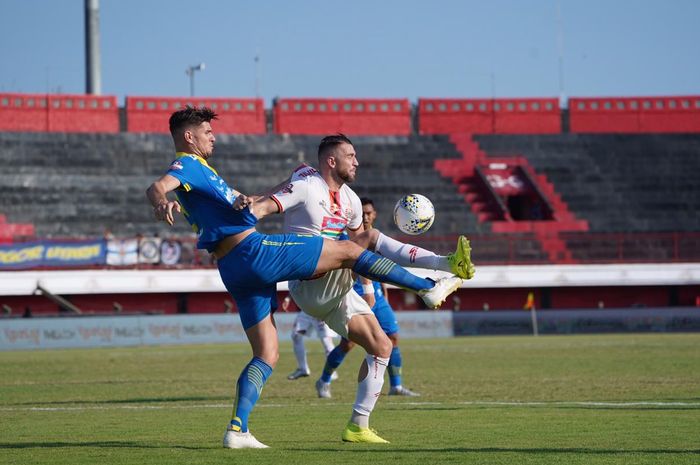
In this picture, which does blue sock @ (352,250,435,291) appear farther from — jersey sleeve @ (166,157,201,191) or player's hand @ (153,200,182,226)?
player's hand @ (153,200,182,226)

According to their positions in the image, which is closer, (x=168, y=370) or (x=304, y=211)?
(x=304, y=211)

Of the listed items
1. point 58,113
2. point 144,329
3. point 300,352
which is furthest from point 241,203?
point 58,113

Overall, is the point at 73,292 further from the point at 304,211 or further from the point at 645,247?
the point at 304,211

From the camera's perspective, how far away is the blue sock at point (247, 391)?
798 cm

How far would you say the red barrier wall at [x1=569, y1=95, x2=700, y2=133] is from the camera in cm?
5191

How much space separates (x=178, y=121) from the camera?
8.34 metres

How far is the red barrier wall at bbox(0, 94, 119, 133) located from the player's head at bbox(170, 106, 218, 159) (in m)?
39.8

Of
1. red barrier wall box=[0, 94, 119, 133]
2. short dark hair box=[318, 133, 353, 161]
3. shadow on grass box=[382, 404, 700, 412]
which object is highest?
red barrier wall box=[0, 94, 119, 133]

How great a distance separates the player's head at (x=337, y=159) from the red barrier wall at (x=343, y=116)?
4055 centimetres

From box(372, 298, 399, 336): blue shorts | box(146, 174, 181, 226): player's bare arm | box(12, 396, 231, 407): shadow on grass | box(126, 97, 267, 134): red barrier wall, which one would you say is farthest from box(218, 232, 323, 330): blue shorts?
box(126, 97, 267, 134): red barrier wall

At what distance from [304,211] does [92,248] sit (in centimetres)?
3004

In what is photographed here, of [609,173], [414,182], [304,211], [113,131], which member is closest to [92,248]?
[113,131]

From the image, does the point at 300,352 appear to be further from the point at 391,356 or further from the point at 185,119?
the point at 185,119

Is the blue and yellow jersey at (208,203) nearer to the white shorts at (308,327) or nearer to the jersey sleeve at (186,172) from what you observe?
the jersey sleeve at (186,172)
